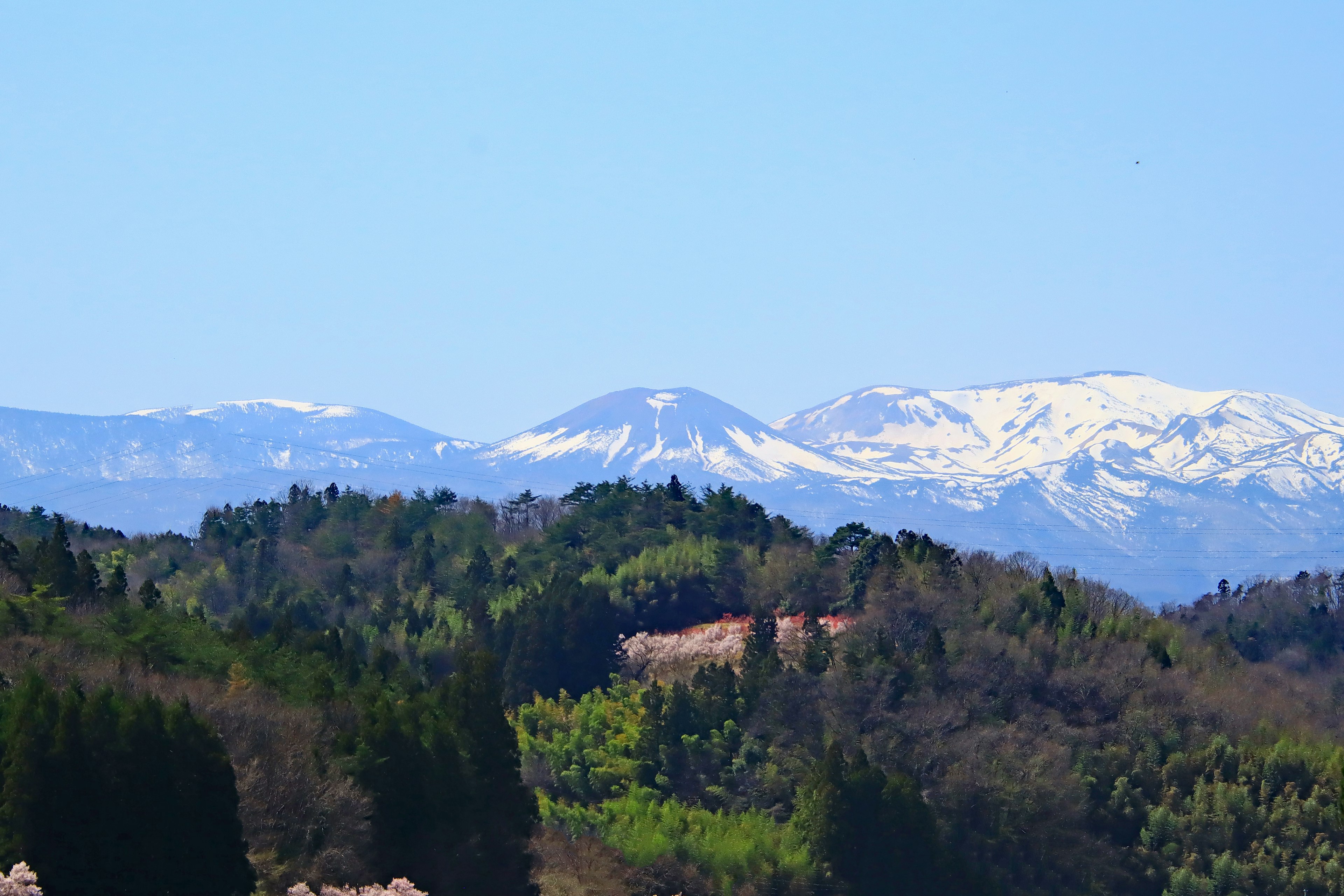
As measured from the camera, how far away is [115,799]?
115ft

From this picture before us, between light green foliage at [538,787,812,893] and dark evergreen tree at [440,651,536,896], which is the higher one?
dark evergreen tree at [440,651,536,896]

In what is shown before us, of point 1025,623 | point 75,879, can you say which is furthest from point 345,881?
point 1025,623

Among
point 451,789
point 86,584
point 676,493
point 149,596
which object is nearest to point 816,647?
point 149,596

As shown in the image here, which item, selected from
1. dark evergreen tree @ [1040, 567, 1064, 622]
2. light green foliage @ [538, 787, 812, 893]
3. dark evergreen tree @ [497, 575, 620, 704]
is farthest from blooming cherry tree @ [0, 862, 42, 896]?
dark evergreen tree @ [1040, 567, 1064, 622]

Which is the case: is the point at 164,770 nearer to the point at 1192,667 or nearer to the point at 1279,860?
the point at 1279,860

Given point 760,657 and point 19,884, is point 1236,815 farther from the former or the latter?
point 19,884

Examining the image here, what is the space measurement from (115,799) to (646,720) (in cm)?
4082

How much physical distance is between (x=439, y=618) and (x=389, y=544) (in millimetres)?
16228

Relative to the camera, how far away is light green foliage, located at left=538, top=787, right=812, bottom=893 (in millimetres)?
62625

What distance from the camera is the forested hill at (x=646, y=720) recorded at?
41031mm

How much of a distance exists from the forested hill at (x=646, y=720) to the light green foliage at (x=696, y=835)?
18cm

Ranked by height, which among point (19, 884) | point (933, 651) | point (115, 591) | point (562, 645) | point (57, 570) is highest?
point (57, 570)

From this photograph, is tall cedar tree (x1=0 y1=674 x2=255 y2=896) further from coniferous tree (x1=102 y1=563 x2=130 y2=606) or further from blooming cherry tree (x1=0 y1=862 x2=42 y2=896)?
coniferous tree (x1=102 y1=563 x2=130 y2=606)

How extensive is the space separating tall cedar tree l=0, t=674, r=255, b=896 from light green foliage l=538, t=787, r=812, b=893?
2829cm
